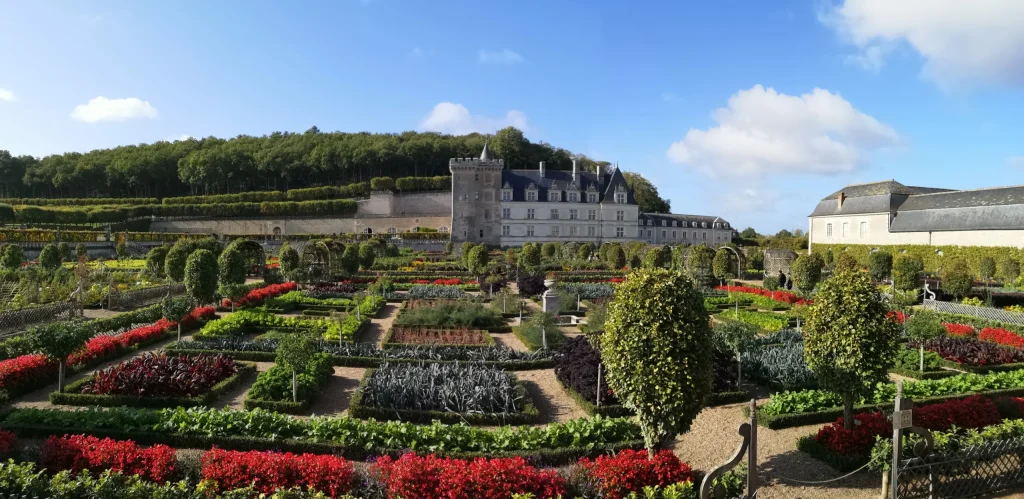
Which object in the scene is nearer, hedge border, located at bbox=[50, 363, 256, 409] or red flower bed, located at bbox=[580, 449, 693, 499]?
red flower bed, located at bbox=[580, 449, 693, 499]

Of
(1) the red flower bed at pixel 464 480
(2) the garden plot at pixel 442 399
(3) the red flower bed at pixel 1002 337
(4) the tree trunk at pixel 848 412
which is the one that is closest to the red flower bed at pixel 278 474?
(1) the red flower bed at pixel 464 480

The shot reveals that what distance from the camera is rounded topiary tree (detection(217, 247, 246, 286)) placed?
62.2 feet

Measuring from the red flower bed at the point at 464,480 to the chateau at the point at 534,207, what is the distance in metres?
53.6

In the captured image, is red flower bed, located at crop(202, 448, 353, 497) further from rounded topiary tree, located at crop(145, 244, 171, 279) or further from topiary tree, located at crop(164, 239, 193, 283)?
rounded topiary tree, located at crop(145, 244, 171, 279)

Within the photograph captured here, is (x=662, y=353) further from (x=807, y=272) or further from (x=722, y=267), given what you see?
(x=722, y=267)

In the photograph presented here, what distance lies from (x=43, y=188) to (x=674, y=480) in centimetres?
10565

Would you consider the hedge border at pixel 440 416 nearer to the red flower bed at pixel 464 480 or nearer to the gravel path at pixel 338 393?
the gravel path at pixel 338 393

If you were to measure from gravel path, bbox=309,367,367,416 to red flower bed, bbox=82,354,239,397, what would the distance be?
202 centimetres

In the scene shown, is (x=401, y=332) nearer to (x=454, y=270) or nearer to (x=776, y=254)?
(x=454, y=270)

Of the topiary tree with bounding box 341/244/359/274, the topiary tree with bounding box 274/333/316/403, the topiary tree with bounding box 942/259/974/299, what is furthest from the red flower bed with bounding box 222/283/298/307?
the topiary tree with bounding box 942/259/974/299

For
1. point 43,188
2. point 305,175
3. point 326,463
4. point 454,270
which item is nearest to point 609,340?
point 326,463

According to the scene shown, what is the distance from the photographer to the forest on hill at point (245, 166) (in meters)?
80.7

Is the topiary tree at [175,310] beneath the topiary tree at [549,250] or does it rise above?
beneath

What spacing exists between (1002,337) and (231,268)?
23.0 m
